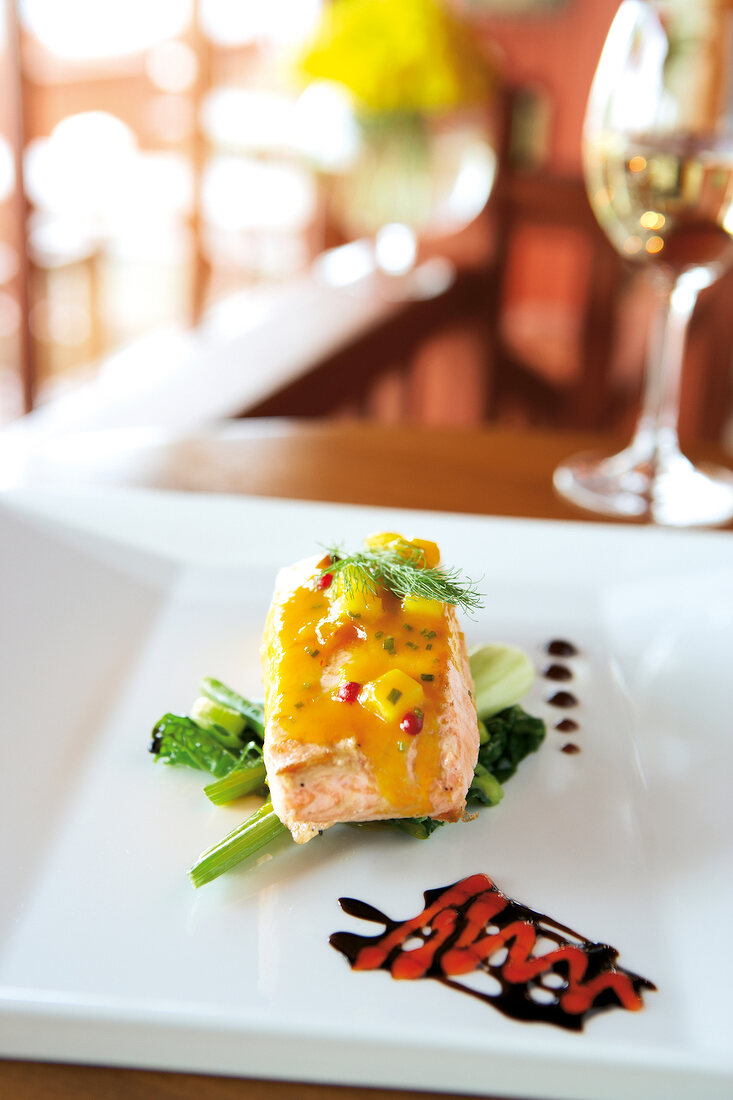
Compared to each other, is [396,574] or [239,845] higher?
[396,574]

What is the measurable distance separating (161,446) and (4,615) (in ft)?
2.31

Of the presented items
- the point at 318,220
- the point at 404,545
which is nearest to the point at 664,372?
the point at 404,545

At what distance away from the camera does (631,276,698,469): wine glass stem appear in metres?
1.55

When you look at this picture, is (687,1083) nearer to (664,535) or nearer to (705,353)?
(664,535)

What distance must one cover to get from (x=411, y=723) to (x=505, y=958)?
18cm

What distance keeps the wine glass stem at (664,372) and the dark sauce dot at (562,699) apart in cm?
70

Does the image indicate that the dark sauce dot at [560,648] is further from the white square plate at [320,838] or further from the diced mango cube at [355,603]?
the diced mango cube at [355,603]

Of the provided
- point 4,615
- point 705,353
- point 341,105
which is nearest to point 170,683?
point 4,615

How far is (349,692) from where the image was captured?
0.83 metres

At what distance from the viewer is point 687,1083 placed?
2.00 feet

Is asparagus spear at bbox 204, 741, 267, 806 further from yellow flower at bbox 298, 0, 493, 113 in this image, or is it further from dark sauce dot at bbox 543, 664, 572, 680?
yellow flower at bbox 298, 0, 493, 113

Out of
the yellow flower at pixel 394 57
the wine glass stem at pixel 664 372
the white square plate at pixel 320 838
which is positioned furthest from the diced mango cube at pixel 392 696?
the yellow flower at pixel 394 57

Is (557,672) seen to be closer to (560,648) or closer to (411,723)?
(560,648)

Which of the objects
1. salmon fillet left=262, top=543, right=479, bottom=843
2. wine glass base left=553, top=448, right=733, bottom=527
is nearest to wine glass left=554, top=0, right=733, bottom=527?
wine glass base left=553, top=448, right=733, bottom=527
